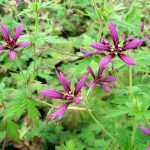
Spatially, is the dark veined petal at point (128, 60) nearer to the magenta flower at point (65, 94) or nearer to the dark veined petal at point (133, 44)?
the dark veined petal at point (133, 44)

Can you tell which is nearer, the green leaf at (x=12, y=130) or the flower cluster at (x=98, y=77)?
the flower cluster at (x=98, y=77)

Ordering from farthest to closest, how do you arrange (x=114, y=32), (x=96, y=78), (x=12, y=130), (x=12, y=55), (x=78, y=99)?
(x=12, y=130)
(x=12, y=55)
(x=96, y=78)
(x=114, y=32)
(x=78, y=99)

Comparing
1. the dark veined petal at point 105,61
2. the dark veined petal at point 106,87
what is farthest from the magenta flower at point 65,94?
the dark veined petal at point 106,87

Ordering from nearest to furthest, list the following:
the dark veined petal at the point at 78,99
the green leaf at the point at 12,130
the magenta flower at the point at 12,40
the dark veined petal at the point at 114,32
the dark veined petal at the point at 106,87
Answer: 1. the dark veined petal at the point at 78,99
2. the dark veined petal at the point at 114,32
3. the dark veined petal at the point at 106,87
4. the magenta flower at the point at 12,40
5. the green leaf at the point at 12,130

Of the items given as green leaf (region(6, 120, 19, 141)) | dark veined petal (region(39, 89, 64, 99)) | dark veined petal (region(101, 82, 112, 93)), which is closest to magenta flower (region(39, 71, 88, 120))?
dark veined petal (region(39, 89, 64, 99))

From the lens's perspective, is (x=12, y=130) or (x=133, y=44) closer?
(x=133, y=44)

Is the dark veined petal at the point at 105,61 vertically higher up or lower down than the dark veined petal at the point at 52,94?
higher up

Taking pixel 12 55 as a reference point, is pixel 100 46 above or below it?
above

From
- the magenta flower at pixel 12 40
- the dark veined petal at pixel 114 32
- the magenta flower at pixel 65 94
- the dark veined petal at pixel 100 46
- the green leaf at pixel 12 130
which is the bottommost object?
the green leaf at pixel 12 130

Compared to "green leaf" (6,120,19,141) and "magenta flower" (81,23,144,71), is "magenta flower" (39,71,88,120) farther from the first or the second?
"green leaf" (6,120,19,141)

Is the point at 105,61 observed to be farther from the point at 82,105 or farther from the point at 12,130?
the point at 12,130

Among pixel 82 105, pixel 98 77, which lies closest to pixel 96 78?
pixel 98 77
